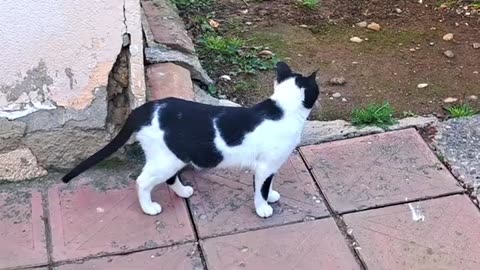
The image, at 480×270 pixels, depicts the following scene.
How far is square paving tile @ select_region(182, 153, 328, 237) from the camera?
3.53 metres

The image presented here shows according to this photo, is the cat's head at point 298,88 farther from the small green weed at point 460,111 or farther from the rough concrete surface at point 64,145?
the small green weed at point 460,111

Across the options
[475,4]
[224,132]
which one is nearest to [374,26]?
[475,4]

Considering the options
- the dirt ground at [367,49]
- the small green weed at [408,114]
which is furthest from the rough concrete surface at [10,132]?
the small green weed at [408,114]

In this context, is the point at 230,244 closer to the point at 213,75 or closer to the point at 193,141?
the point at 193,141

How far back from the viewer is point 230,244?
3.40 meters

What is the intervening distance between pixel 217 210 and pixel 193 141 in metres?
0.40

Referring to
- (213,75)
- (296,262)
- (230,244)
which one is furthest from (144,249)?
(213,75)

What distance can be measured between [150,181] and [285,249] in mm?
607

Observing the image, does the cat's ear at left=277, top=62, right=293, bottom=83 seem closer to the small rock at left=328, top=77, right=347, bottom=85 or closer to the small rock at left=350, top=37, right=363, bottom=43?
the small rock at left=328, top=77, right=347, bottom=85

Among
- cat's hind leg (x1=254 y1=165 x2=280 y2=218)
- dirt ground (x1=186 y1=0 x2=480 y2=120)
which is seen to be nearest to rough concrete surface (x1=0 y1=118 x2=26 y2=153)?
cat's hind leg (x1=254 y1=165 x2=280 y2=218)

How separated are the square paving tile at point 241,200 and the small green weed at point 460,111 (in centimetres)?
90

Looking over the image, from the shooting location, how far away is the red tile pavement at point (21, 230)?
3.36 metres

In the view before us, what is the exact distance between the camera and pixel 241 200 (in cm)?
367

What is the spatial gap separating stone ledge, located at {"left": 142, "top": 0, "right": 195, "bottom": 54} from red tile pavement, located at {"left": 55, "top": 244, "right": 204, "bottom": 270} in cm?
144
